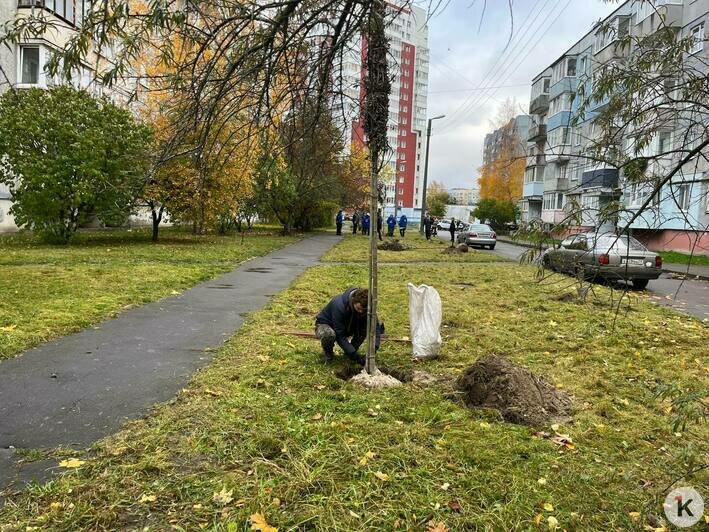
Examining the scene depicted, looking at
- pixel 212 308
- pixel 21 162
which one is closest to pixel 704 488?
pixel 212 308

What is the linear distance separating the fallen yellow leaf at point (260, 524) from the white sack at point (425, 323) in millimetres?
3665

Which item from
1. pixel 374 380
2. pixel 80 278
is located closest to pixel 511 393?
pixel 374 380

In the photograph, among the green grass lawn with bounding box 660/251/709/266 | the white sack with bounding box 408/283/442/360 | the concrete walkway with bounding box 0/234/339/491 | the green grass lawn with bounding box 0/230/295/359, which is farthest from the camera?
the green grass lawn with bounding box 660/251/709/266

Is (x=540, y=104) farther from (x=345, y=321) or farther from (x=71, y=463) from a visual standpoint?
(x=71, y=463)

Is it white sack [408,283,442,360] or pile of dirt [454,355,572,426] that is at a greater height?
white sack [408,283,442,360]

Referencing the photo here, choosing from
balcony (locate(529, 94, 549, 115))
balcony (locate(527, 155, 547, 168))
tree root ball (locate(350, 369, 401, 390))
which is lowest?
tree root ball (locate(350, 369, 401, 390))

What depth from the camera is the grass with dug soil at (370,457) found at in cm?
301

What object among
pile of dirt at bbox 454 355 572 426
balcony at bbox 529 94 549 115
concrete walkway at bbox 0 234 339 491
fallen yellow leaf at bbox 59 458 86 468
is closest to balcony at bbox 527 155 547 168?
pile of dirt at bbox 454 355 572 426

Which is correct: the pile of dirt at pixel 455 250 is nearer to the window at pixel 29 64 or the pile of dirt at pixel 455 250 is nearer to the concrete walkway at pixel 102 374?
the concrete walkway at pixel 102 374

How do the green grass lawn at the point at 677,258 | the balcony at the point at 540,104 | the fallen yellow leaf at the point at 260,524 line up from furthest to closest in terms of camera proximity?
1. the balcony at the point at 540,104
2. the green grass lawn at the point at 677,258
3. the fallen yellow leaf at the point at 260,524

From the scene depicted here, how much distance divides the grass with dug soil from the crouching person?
0.28 m

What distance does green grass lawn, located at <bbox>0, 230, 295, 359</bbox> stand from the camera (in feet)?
24.1

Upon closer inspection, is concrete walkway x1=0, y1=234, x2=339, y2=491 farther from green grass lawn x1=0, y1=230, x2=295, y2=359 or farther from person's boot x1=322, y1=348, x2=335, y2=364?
person's boot x1=322, y1=348, x2=335, y2=364

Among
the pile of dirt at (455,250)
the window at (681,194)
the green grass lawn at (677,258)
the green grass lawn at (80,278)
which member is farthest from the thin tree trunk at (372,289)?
the green grass lawn at (677,258)
